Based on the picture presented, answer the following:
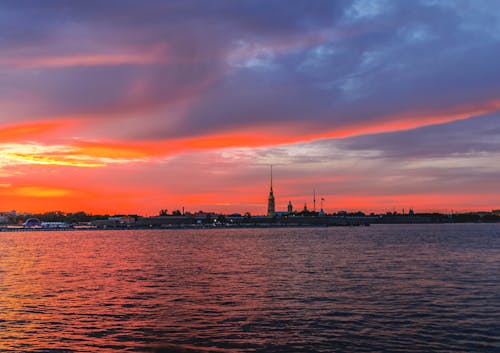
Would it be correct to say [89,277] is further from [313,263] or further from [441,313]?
[441,313]

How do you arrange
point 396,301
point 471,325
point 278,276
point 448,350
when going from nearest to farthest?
point 448,350 < point 471,325 < point 396,301 < point 278,276

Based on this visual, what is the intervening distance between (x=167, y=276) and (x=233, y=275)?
8.19 meters

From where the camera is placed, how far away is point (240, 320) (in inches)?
1361

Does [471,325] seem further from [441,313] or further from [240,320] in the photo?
[240,320]

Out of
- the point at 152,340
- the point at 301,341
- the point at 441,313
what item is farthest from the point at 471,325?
the point at 152,340

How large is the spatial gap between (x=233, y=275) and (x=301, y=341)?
32997mm

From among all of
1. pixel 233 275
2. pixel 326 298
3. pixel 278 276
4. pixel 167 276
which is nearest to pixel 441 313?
pixel 326 298

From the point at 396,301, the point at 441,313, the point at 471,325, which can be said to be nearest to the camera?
the point at 471,325

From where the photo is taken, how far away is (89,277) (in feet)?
201

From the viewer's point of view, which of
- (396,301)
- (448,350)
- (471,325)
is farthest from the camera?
(396,301)

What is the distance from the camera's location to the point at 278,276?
5956 centimetres

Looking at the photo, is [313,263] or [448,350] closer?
[448,350]

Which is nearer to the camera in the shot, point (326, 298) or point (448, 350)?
point (448, 350)

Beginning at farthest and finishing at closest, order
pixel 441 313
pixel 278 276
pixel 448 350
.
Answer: pixel 278 276
pixel 441 313
pixel 448 350
